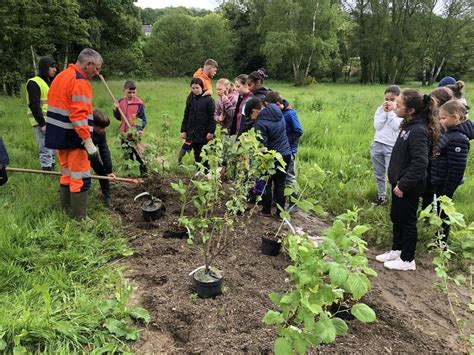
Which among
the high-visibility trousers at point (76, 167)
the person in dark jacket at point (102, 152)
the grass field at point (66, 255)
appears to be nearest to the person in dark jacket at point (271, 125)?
the grass field at point (66, 255)

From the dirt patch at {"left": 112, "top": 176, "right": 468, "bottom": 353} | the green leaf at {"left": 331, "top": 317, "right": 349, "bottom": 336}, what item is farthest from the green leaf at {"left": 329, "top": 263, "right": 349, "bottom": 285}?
the dirt patch at {"left": 112, "top": 176, "right": 468, "bottom": 353}

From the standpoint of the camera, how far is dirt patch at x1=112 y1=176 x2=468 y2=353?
2.69m

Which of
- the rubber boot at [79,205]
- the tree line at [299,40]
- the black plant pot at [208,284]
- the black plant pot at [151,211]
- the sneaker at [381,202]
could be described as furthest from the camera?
the tree line at [299,40]

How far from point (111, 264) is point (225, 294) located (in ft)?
4.00

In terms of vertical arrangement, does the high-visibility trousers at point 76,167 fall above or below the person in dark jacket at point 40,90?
below

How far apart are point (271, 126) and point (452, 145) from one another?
2083mm

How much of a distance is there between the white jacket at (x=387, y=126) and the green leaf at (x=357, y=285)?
3.93 m

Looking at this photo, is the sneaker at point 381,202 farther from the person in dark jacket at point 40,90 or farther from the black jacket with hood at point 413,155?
the person in dark jacket at point 40,90

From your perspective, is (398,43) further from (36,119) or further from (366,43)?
(36,119)

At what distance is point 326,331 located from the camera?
70.2 inches

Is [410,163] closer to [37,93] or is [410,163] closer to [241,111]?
[241,111]

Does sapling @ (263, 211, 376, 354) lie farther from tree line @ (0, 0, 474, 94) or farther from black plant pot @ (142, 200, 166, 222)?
tree line @ (0, 0, 474, 94)

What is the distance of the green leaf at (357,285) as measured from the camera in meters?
1.68

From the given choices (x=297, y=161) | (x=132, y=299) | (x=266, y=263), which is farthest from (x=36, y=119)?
(x=297, y=161)
